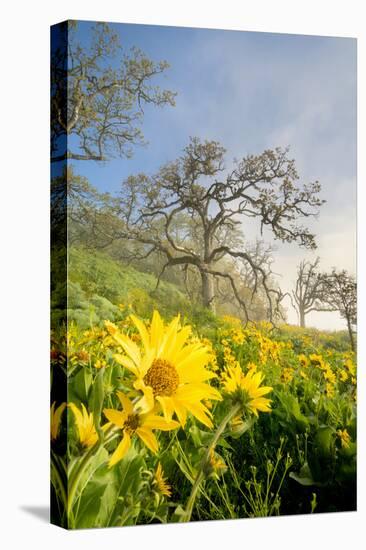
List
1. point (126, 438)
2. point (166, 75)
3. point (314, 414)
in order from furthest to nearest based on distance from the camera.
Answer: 1. point (314, 414)
2. point (166, 75)
3. point (126, 438)

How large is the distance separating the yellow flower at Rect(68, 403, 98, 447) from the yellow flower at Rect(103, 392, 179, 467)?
97 mm

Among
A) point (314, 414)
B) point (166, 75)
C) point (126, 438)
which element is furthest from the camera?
point (314, 414)

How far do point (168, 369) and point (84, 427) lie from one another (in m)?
0.55

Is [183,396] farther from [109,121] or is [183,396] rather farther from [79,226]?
[109,121]

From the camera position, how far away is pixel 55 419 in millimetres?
6109

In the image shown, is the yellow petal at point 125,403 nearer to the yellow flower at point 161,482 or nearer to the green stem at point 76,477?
the green stem at point 76,477

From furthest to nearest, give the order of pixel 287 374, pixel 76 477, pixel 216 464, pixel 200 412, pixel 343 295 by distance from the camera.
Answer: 1. pixel 343 295
2. pixel 287 374
3. pixel 216 464
4. pixel 200 412
5. pixel 76 477

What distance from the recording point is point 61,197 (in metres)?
6.18

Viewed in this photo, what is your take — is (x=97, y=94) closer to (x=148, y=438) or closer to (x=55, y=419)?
(x=55, y=419)

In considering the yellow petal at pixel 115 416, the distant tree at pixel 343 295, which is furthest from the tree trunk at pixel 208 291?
the yellow petal at pixel 115 416

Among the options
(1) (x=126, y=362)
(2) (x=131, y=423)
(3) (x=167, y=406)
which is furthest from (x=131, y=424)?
(1) (x=126, y=362)

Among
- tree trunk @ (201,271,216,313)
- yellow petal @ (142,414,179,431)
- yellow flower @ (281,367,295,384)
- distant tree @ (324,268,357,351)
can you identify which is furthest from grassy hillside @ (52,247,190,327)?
distant tree @ (324,268,357,351)

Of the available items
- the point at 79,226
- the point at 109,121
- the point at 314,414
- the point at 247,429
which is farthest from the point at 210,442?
the point at 109,121

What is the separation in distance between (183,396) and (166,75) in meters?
1.75
